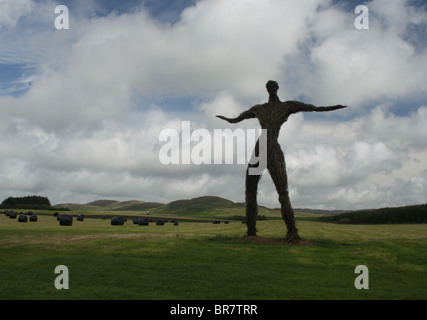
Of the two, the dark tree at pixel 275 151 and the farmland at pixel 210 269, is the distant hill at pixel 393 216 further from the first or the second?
the farmland at pixel 210 269

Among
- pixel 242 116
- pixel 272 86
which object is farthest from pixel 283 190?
pixel 272 86

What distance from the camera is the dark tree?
17047 millimetres

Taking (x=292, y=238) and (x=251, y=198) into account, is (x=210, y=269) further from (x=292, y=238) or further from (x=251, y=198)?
(x=251, y=198)

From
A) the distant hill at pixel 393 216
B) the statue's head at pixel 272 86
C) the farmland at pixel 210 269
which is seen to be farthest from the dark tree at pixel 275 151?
the distant hill at pixel 393 216

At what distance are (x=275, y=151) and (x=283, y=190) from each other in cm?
190

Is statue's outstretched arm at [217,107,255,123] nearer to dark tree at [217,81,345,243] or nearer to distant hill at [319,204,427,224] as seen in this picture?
dark tree at [217,81,345,243]

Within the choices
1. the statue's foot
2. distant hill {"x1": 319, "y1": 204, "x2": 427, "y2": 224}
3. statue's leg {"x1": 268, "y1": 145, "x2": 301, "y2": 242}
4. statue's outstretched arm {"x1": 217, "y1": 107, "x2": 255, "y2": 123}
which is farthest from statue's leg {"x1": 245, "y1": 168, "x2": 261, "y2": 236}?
distant hill {"x1": 319, "y1": 204, "x2": 427, "y2": 224}

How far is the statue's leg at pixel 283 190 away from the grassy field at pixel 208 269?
1294 mm

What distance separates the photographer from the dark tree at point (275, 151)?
1705cm

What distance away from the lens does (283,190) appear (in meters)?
17.1
